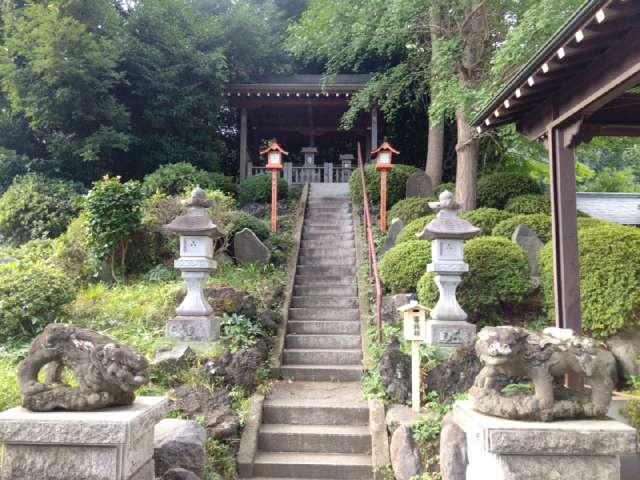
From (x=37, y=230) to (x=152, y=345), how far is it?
21.1 feet

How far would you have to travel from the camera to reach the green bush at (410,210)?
11344mm

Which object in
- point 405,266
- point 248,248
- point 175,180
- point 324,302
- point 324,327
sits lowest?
point 324,327

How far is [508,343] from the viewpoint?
10.5 ft

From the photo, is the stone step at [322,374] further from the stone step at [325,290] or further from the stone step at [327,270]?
the stone step at [327,270]

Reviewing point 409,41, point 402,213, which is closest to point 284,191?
point 402,213

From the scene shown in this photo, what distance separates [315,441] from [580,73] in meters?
4.50

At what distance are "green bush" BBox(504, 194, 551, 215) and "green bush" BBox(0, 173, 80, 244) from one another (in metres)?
9.97

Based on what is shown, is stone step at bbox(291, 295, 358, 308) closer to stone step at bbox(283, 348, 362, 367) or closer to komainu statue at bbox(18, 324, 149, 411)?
stone step at bbox(283, 348, 362, 367)

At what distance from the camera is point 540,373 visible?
3.20 meters

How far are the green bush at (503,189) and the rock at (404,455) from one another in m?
8.60

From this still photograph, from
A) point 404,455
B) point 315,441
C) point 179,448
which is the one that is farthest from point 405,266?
point 179,448

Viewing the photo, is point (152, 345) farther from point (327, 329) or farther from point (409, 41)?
point (409, 41)

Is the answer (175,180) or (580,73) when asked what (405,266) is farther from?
(175,180)

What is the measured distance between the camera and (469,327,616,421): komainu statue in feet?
10.4
